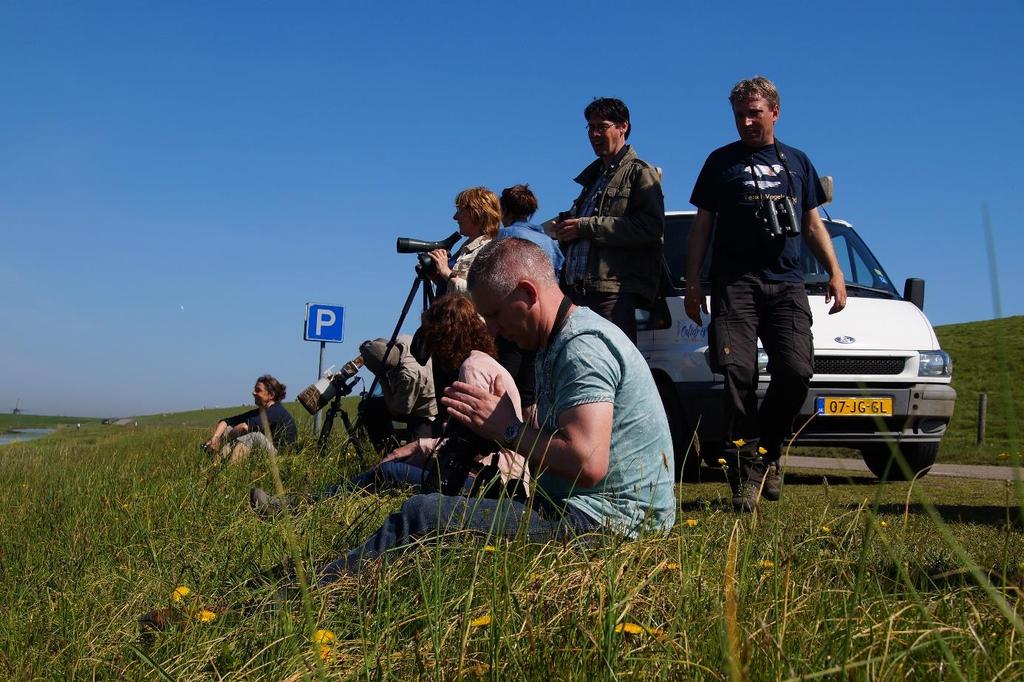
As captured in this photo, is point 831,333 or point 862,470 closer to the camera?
point 831,333

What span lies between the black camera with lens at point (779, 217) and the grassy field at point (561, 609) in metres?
2.43

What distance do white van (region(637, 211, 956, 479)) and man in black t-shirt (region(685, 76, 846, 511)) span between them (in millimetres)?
1415

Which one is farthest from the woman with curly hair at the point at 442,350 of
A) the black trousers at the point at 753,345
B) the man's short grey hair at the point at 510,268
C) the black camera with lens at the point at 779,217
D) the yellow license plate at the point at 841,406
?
the yellow license plate at the point at 841,406

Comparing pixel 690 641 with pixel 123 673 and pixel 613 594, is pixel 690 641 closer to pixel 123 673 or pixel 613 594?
pixel 613 594

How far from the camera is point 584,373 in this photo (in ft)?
11.8

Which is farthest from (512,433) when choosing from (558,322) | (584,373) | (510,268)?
(510,268)

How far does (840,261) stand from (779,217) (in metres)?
3.05

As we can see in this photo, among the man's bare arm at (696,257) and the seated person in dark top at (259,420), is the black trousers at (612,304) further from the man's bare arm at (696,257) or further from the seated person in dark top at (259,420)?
the seated person in dark top at (259,420)

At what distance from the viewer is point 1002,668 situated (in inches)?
83.3

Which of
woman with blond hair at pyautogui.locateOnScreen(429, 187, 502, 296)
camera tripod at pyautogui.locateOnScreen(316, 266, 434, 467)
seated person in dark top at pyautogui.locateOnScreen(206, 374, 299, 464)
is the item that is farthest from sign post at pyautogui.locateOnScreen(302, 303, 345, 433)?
woman with blond hair at pyautogui.locateOnScreen(429, 187, 502, 296)

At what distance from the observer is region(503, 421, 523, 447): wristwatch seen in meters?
3.68

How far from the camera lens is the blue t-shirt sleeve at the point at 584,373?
357cm

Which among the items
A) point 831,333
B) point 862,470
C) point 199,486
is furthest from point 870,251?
point 199,486

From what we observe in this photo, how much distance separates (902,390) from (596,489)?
569 cm
